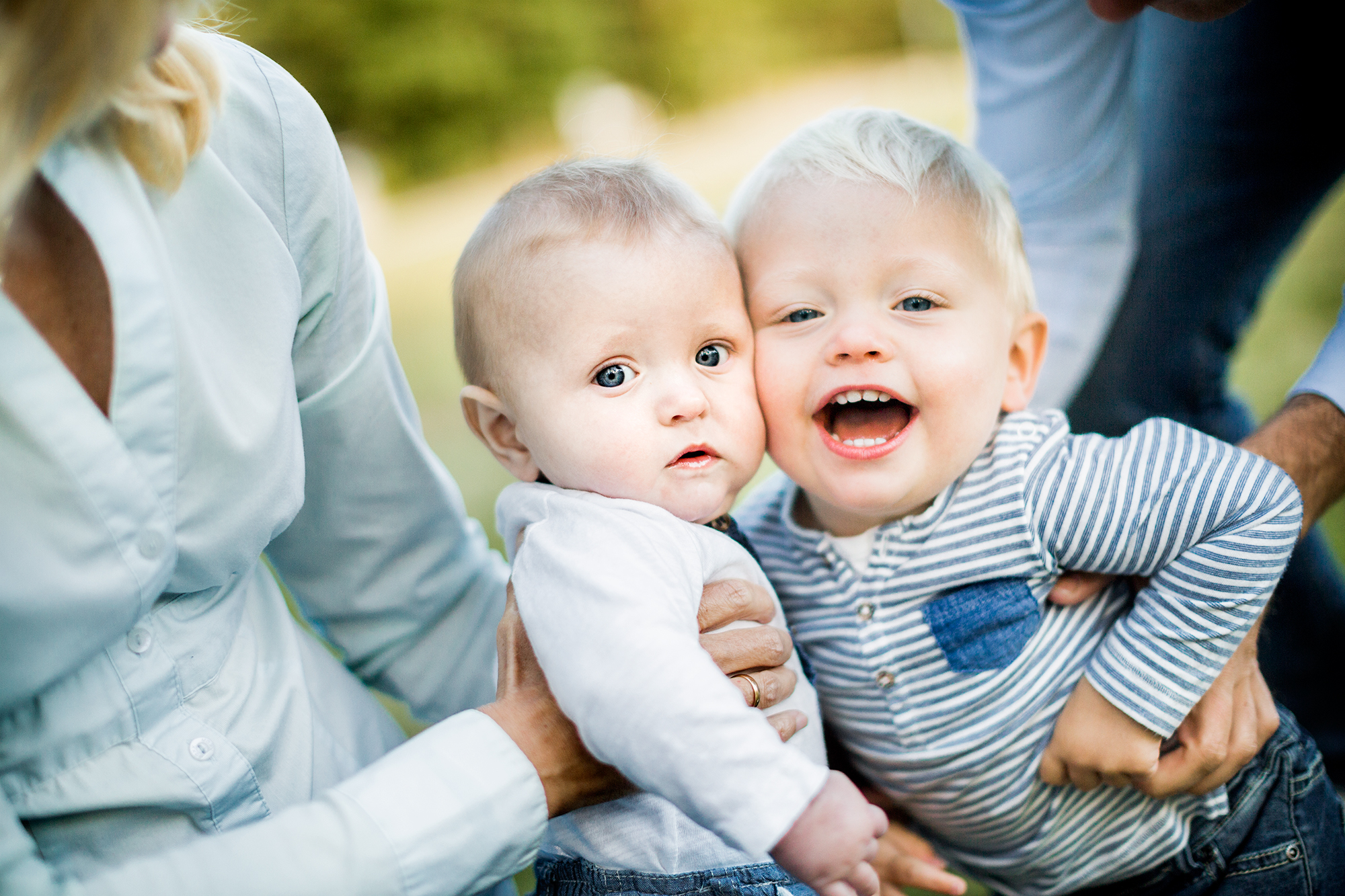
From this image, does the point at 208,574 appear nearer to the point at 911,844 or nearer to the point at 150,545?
the point at 150,545

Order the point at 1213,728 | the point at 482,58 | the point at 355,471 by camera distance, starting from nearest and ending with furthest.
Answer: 1. the point at 1213,728
2. the point at 355,471
3. the point at 482,58

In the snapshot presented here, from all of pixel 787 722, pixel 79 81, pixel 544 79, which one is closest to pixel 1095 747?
pixel 787 722

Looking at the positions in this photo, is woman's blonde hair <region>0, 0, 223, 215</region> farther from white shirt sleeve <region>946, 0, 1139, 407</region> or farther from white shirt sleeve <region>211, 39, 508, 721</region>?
white shirt sleeve <region>946, 0, 1139, 407</region>

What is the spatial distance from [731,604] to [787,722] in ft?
0.57

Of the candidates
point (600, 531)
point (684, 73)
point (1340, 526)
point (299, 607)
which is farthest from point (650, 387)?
point (684, 73)

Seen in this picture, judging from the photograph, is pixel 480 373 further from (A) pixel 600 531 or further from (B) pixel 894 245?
(B) pixel 894 245

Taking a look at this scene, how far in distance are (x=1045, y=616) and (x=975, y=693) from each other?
0.57 ft

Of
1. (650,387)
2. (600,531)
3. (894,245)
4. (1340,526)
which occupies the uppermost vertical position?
(894,245)

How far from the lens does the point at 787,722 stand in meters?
1.30

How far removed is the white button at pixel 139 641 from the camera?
3.75 feet

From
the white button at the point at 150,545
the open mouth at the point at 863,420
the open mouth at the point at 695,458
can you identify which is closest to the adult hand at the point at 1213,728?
the open mouth at the point at 863,420

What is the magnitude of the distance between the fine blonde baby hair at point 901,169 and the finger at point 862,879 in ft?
2.89

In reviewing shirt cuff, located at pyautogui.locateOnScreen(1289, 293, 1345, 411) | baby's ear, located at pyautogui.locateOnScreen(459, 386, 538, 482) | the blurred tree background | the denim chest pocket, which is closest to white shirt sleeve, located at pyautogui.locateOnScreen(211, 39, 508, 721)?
baby's ear, located at pyautogui.locateOnScreen(459, 386, 538, 482)

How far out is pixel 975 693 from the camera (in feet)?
4.65
